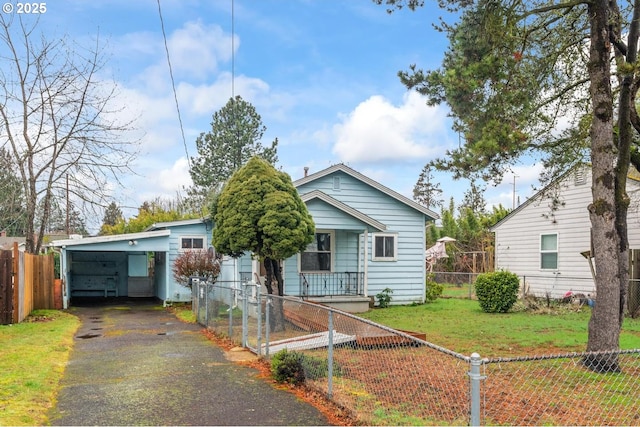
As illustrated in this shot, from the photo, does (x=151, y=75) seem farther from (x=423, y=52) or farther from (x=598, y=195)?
(x=598, y=195)

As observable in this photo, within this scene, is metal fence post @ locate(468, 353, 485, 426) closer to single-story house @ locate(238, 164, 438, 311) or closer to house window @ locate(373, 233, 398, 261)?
single-story house @ locate(238, 164, 438, 311)

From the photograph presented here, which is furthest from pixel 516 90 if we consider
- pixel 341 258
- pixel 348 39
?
pixel 341 258

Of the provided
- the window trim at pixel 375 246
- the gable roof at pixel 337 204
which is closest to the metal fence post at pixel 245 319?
the gable roof at pixel 337 204

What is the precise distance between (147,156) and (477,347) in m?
12.6

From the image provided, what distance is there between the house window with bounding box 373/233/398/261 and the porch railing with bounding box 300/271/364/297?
4.16 feet

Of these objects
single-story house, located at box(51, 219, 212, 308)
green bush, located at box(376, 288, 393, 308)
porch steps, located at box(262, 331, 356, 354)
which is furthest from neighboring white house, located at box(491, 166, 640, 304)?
single-story house, located at box(51, 219, 212, 308)

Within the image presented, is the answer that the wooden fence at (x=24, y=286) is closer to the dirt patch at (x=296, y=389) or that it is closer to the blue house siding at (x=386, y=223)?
the dirt patch at (x=296, y=389)

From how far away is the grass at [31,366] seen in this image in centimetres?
550

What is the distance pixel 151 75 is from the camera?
1673cm

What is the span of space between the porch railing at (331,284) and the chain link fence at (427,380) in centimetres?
729

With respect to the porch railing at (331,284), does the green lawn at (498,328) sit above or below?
below

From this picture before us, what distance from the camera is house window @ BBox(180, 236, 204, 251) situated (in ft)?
63.3

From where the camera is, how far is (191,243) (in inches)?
767

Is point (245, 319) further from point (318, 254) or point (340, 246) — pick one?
point (340, 246)
